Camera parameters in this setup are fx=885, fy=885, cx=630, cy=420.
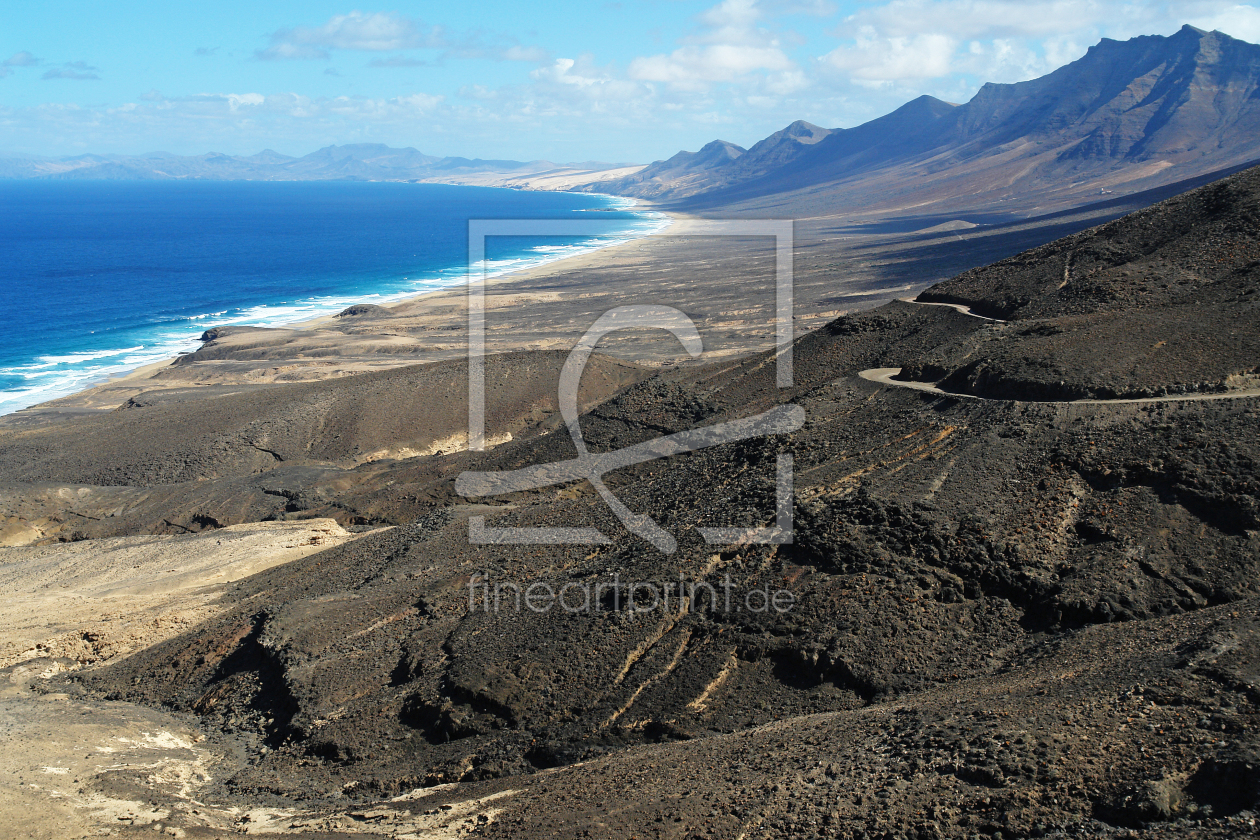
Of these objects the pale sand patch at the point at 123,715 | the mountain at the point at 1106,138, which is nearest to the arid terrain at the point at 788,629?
the pale sand patch at the point at 123,715

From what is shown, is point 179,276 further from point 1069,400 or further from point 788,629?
point 788,629

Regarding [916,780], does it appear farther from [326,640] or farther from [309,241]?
[309,241]

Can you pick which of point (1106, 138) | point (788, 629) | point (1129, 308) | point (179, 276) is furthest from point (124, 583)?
point (1106, 138)

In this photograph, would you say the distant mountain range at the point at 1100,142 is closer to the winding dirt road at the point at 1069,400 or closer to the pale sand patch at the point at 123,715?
the winding dirt road at the point at 1069,400

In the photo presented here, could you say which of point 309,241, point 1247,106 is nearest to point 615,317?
point 309,241

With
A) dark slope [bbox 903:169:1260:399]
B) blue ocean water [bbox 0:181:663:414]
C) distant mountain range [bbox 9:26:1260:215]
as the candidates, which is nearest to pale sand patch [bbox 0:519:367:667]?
dark slope [bbox 903:169:1260:399]

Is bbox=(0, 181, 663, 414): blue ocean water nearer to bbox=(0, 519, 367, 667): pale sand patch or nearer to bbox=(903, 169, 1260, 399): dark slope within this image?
bbox=(0, 519, 367, 667): pale sand patch
